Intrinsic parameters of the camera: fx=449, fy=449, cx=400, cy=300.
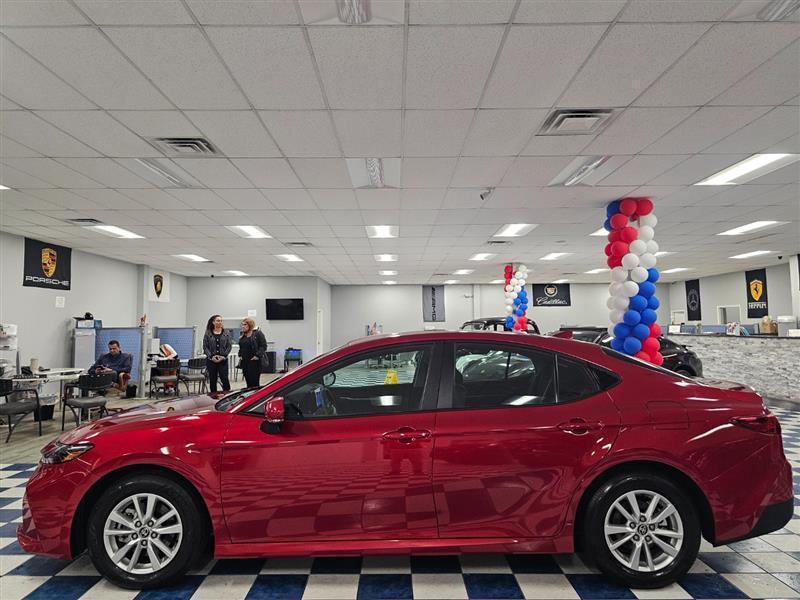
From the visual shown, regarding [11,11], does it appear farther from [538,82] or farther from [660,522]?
[660,522]

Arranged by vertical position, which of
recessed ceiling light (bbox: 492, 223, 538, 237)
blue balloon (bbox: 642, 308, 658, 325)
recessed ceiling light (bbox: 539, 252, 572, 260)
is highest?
recessed ceiling light (bbox: 492, 223, 538, 237)

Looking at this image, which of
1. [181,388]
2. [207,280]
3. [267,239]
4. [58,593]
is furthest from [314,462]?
[207,280]

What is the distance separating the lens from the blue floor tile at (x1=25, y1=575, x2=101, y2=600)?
2.11 metres

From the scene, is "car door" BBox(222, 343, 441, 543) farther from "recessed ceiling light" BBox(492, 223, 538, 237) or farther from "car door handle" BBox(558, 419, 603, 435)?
"recessed ceiling light" BBox(492, 223, 538, 237)

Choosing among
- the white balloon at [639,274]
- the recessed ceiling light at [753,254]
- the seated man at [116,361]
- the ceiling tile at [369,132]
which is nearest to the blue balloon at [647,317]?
the white balloon at [639,274]

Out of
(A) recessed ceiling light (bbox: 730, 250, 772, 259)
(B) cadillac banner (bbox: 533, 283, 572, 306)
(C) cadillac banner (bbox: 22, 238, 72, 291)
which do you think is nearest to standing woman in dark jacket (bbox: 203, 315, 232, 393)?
(C) cadillac banner (bbox: 22, 238, 72, 291)

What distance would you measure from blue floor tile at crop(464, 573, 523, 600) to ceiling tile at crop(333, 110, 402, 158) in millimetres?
3219

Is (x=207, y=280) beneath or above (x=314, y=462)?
above

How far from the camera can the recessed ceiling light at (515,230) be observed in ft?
25.8

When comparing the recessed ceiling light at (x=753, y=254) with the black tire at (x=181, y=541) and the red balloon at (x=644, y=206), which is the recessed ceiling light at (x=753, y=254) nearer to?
the red balloon at (x=644, y=206)

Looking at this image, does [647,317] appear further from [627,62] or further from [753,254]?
[753,254]

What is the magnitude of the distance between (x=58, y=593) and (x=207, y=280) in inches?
578

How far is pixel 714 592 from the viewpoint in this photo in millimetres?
2104

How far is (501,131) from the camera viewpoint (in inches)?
157
